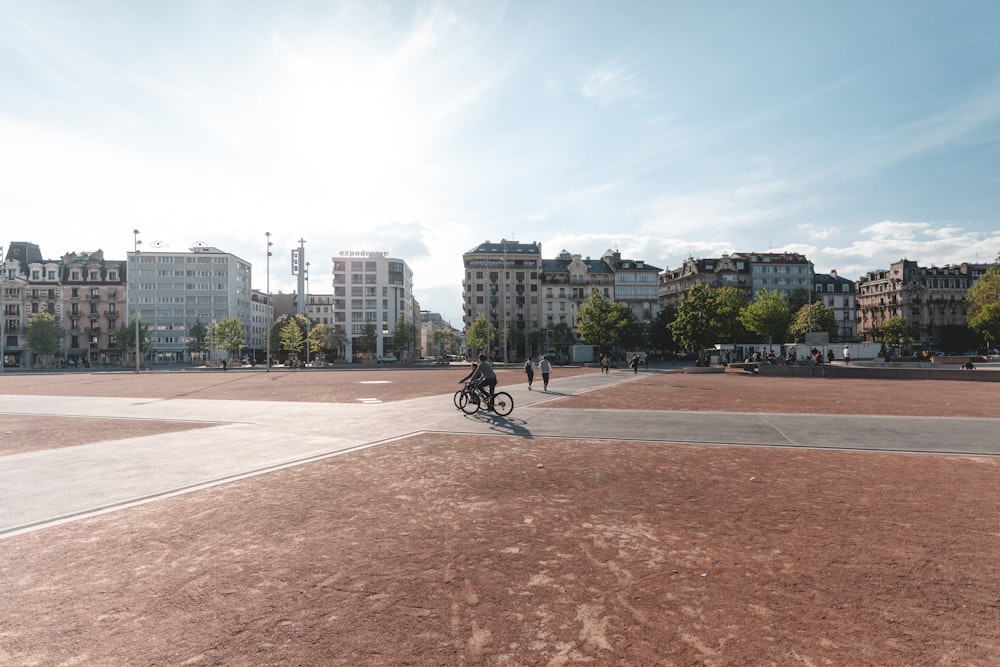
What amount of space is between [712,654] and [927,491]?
5.84 m

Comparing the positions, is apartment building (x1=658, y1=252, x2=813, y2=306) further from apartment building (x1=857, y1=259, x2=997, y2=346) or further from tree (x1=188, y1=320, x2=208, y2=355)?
tree (x1=188, y1=320, x2=208, y2=355)

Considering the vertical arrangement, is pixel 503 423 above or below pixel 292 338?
below

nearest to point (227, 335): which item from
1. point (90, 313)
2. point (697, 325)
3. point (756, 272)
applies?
point (90, 313)

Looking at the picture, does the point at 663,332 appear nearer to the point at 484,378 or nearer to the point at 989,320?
the point at 989,320

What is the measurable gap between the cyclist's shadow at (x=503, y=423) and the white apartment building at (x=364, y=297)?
93149 mm

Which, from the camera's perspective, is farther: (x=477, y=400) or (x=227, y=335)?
(x=227, y=335)

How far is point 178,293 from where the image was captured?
102500 mm

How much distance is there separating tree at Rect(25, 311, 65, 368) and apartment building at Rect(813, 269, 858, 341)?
468 feet

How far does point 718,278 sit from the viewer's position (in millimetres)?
102500

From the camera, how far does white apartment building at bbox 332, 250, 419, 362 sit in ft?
353

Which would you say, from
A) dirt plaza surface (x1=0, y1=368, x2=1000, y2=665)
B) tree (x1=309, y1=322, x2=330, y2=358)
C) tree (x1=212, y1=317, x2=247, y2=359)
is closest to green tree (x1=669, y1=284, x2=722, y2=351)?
dirt plaza surface (x1=0, y1=368, x2=1000, y2=665)

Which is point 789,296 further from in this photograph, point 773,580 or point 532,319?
point 773,580

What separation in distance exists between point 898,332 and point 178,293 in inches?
5605

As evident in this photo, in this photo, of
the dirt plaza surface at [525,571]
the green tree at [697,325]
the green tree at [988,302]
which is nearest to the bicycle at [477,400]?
the dirt plaza surface at [525,571]
